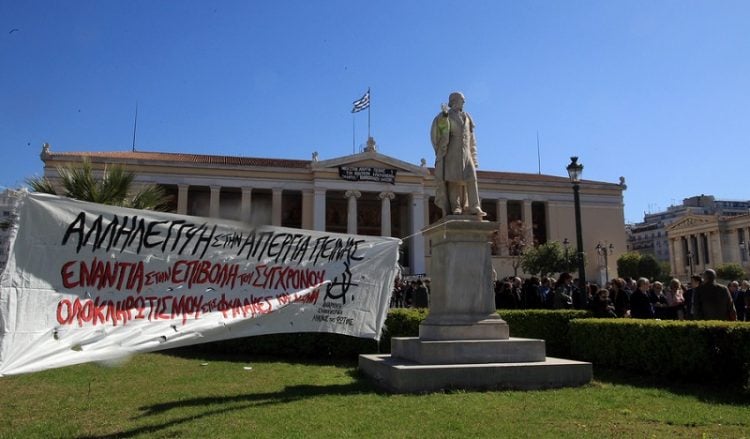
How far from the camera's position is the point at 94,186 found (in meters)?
12.9

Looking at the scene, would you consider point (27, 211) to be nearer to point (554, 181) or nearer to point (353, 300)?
point (353, 300)

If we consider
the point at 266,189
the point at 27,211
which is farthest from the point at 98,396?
the point at 266,189

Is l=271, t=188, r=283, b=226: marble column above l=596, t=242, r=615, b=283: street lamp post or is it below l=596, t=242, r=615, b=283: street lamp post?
above

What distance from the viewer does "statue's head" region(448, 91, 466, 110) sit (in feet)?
29.4

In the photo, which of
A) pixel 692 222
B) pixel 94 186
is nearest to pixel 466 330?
pixel 94 186

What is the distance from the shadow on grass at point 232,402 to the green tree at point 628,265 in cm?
5138

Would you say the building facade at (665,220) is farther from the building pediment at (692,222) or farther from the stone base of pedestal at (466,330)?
the stone base of pedestal at (466,330)

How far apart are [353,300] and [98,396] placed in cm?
365

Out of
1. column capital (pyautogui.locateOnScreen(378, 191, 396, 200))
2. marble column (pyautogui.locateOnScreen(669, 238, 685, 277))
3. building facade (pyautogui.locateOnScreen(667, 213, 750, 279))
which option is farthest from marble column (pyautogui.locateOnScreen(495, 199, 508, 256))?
marble column (pyautogui.locateOnScreen(669, 238, 685, 277))

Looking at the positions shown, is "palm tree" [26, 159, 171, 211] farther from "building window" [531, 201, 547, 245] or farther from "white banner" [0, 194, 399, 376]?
"building window" [531, 201, 547, 245]

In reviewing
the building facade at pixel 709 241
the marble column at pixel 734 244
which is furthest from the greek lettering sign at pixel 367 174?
the marble column at pixel 734 244

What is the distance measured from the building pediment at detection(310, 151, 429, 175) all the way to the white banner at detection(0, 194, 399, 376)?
41.2 m

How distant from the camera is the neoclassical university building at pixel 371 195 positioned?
46469mm

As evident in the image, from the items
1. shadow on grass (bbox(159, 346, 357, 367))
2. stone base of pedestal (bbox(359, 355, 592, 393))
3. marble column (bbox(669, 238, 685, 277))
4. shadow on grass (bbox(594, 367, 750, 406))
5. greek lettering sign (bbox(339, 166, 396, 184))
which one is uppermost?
greek lettering sign (bbox(339, 166, 396, 184))
